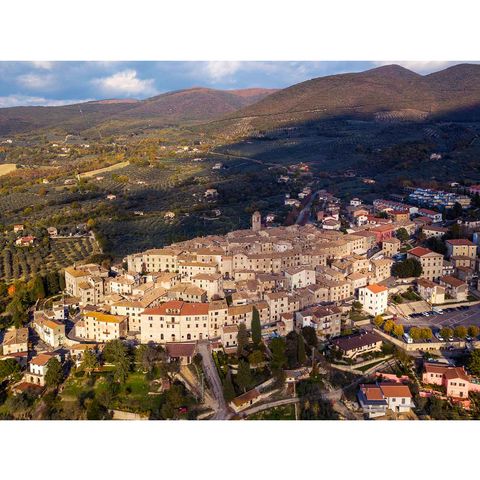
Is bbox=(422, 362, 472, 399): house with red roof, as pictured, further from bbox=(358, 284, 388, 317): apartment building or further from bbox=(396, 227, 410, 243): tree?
bbox=(396, 227, 410, 243): tree

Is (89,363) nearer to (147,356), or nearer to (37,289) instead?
(147,356)

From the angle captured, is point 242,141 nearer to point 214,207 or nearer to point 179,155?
point 179,155

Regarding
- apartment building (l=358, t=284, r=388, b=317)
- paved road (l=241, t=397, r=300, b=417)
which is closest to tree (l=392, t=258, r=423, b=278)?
apartment building (l=358, t=284, r=388, b=317)

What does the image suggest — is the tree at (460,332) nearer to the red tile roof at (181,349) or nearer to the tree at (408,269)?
the tree at (408,269)

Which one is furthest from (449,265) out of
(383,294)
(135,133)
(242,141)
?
(135,133)

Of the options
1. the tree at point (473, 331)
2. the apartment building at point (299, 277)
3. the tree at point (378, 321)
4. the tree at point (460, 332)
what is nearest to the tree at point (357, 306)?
the tree at point (378, 321)

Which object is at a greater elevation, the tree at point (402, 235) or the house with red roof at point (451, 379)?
the tree at point (402, 235)

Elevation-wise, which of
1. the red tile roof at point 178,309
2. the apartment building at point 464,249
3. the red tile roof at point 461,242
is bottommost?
the red tile roof at point 178,309

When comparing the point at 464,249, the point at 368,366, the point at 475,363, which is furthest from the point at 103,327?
the point at 464,249
